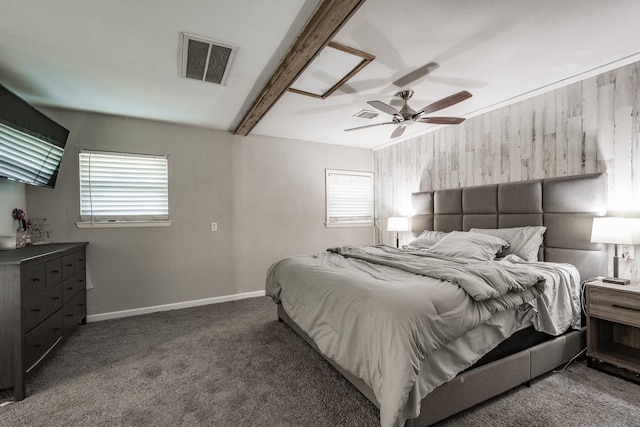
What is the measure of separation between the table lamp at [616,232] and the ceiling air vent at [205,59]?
324cm

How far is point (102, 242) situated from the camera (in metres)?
3.42

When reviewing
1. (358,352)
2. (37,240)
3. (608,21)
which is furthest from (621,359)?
(37,240)

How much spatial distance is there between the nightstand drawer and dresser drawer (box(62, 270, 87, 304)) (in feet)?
14.9

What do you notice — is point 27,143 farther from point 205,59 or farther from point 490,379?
point 490,379

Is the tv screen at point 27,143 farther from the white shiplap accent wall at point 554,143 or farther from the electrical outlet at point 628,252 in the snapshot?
the electrical outlet at point 628,252

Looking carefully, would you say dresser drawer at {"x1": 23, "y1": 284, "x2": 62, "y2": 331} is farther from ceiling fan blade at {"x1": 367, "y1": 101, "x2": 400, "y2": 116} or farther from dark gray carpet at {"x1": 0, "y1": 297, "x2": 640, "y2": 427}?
ceiling fan blade at {"x1": 367, "y1": 101, "x2": 400, "y2": 116}

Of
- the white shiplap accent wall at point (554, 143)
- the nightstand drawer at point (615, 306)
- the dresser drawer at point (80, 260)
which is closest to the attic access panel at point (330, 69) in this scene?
the white shiplap accent wall at point (554, 143)

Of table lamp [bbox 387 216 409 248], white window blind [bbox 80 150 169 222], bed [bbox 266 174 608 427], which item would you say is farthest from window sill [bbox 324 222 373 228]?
white window blind [bbox 80 150 169 222]

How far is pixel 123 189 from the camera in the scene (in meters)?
3.55

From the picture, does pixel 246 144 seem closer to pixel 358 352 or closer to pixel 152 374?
pixel 152 374

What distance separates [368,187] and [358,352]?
404cm

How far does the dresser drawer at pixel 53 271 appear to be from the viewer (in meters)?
2.32

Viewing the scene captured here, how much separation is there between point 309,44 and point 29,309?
8.98 feet

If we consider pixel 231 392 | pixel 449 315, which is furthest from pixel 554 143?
pixel 231 392
